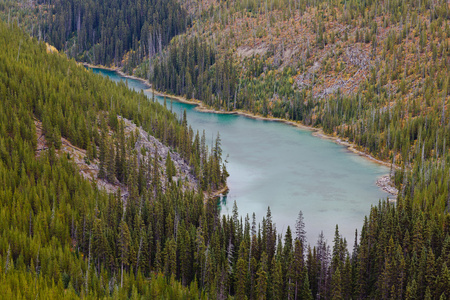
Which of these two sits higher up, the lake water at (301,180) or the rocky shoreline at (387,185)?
the rocky shoreline at (387,185)

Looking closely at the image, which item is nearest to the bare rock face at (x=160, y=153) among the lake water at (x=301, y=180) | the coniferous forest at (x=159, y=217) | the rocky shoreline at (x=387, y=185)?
the coniferous forest at (x=159, y=217)

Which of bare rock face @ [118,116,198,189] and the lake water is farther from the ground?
bare rock face @ [118,116,198,189]

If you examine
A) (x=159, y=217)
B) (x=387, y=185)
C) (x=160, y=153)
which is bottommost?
(x=387, y=185)

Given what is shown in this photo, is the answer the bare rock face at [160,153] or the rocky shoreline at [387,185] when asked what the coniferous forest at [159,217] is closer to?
the bare rock face at [160,153]

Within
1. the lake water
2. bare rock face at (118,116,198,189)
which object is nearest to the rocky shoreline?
the lake water

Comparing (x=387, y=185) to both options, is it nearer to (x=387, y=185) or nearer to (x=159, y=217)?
(x=387, y=185)

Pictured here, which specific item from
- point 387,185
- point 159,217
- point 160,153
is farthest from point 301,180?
point 159,217

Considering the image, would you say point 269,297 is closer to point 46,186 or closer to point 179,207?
point 179,207

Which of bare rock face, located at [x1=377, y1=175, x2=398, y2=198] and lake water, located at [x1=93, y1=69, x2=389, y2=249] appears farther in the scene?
bare rock face, located at [x1=377, y1=175, x2=398, y2=198]

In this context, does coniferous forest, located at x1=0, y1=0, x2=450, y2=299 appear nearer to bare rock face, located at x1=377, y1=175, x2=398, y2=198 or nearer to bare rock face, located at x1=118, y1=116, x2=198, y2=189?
bare rock face, located at x1=118, y1=116, x2=198, y2=189
